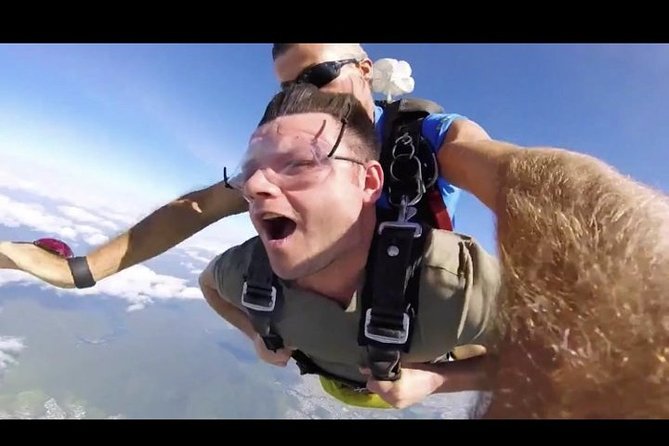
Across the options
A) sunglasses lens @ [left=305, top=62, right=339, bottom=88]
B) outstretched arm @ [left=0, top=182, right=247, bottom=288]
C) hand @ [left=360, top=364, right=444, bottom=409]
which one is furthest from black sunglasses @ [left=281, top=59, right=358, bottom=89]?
hand @ [left=360, top=364, right=444, bottom=409]

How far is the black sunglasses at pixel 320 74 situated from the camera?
1.43 metres

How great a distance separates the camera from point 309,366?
58.6 inches

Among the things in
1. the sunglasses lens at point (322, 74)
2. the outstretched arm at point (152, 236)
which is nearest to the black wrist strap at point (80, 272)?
the outstretched arm at point (152, 236)

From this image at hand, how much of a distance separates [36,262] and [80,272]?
0.13 metres

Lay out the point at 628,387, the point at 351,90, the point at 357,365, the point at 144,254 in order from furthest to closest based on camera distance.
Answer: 1. the point at 144,254
2. the point at 351,90
3. the point at 357,365
4. the point at 628,387

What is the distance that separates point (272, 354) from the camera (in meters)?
1.44

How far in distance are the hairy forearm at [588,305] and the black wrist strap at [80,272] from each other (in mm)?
1430

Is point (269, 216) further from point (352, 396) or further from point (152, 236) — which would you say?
point (352, 396)

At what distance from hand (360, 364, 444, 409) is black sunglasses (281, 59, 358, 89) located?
812mm

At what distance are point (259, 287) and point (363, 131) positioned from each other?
1.59 ft

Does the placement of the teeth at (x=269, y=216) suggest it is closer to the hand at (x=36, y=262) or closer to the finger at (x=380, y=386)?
the finger at (x=380, y=386)

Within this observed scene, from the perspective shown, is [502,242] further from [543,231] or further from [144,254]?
[144,254]

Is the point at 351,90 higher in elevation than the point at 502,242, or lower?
higher
